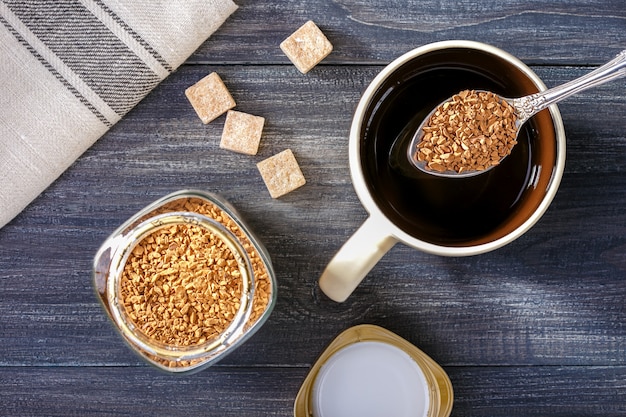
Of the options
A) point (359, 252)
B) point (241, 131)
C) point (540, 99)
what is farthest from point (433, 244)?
point (241, 131)

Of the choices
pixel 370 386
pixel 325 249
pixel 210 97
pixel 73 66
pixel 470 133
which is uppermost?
pixel 73 66

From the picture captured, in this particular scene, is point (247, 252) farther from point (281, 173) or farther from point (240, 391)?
point (240, 391)

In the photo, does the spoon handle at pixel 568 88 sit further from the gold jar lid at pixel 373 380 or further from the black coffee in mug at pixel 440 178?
the gold jar lid at pixel 373 380

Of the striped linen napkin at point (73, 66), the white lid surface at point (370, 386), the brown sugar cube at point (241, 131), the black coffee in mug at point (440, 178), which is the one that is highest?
the striped linen napkin at point (73, 66)

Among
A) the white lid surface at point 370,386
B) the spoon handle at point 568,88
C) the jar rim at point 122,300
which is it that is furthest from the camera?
the white lid surface at point 370,386

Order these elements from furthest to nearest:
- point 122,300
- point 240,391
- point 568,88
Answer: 1. point 240,391
2. point 122,300
3. point 568,88

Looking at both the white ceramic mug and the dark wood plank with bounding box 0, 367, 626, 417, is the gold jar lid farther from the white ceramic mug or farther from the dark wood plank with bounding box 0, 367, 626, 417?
the white ceramic mug

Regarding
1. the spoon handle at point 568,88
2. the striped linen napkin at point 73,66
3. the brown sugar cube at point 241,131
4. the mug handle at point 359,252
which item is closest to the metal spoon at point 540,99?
the spoon handle at point 568,88
